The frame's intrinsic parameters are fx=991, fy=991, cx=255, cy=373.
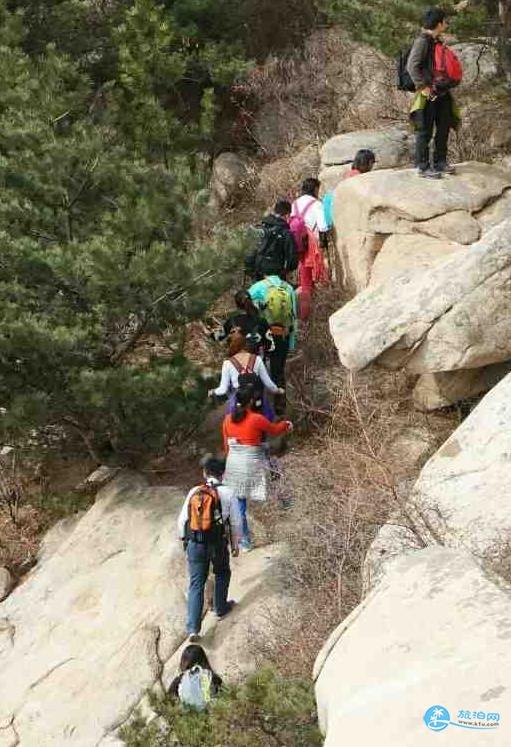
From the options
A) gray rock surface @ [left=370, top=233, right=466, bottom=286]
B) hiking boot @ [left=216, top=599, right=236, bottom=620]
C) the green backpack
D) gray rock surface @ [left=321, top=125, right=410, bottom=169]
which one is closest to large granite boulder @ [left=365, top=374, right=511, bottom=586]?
hiking boot @ [left=216, top=599, right=236, bottom=620]

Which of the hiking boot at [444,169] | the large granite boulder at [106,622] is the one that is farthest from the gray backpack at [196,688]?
the hiking boot at [444,169]

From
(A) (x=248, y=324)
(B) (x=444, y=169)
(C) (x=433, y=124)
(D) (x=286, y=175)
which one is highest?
(C) (x=433, y=124)

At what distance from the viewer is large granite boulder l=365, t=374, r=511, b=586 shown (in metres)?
6.50

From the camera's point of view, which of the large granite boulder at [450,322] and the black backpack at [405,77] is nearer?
the large granite boulder at [450,322]

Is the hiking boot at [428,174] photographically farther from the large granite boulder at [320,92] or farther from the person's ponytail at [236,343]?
the large granite boulder at [320,92]

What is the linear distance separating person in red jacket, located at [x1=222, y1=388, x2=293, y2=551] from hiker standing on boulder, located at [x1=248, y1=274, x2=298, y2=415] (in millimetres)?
1233

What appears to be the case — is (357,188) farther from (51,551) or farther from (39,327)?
(51,551)

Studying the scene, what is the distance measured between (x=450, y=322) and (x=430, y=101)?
244 centimetres

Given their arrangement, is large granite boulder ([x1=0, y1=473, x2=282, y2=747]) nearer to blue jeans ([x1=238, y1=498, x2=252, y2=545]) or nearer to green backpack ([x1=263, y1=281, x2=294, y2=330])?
blue jeans ([x1=238, y1=498, x2=252, y2=545])

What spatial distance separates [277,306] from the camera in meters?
9.06

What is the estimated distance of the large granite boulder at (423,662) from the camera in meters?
4.21

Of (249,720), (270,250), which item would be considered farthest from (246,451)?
(270,250)

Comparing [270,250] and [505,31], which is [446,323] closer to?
[270,250]

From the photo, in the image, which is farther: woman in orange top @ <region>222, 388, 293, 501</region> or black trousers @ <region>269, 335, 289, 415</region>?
black trousers @ <region>269, 335, 289, 415</region>
